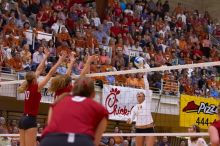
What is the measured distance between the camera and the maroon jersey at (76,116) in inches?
167

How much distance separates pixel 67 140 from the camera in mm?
4211

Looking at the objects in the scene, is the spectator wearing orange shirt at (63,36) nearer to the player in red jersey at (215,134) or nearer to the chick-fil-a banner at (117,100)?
the chick-fil-a banner at (117,100)

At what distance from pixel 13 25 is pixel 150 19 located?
8456mm

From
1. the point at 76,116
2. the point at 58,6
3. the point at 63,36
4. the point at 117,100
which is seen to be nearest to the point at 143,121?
Result: the point at 76,116

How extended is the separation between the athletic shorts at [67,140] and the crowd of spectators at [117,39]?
34.0 ft

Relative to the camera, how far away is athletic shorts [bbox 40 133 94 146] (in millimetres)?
4203

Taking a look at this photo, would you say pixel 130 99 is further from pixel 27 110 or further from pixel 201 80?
pixel 27 110

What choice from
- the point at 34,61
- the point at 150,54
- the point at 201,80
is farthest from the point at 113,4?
the point at 34,61


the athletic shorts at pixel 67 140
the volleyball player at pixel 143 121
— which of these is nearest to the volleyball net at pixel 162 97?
the volleyball player at pixel 143 121

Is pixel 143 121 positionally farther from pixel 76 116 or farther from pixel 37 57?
pixel 37 57

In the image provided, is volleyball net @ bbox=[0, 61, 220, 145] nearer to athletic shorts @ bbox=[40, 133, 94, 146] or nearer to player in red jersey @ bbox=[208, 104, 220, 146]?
player in red jersey @ bbox=[208, 104, 220, 146]

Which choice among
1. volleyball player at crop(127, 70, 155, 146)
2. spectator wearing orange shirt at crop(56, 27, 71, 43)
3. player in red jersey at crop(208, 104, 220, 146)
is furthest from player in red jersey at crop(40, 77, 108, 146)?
spectator wearing orange shirt at crop(56, 27, 71, 43)

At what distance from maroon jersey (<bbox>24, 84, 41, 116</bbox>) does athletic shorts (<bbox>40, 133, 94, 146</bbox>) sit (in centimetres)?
363

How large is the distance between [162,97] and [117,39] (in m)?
4.08
